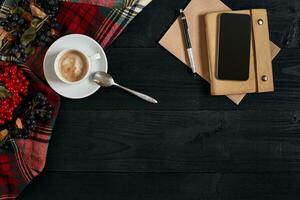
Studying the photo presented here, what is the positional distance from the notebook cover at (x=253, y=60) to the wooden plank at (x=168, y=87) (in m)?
0.02

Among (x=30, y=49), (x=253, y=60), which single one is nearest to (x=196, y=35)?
(x=253, y=60)

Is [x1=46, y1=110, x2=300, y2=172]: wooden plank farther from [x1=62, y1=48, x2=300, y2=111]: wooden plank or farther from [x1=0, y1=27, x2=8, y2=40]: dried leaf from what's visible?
[x1=0, y1=27, x2=8, y2=40]: dried leaf

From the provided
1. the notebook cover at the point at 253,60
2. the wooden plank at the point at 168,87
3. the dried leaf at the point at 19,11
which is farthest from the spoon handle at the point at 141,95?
the dried leaf at the point at 19,11

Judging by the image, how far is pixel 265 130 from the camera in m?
0.91

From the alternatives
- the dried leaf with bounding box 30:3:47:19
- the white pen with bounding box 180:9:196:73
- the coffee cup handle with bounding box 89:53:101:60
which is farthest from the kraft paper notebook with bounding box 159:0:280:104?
the dried leaf with bounding box 30:3:47:19

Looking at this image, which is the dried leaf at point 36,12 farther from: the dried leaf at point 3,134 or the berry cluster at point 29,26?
the dried leaf at point 3,134

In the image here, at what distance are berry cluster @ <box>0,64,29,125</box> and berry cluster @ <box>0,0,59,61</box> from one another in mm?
30

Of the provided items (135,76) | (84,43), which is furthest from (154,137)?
(84,43)

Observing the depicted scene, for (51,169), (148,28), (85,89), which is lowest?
(51,169)

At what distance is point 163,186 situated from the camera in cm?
90

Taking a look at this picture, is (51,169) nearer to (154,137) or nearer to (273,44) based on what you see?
(154,137)

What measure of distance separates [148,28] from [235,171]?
1.13 feet

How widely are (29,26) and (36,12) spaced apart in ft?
0.10

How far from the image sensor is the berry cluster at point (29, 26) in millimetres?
824
